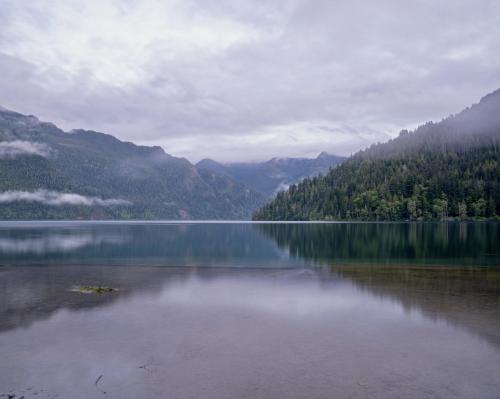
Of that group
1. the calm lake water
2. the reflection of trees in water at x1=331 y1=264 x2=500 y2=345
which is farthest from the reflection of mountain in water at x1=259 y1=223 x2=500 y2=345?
the calm lake water

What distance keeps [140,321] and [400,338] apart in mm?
14628

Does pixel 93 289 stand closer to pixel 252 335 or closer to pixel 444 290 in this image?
pixel 252 335

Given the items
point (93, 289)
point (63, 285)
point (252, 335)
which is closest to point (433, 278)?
point (252, 335)

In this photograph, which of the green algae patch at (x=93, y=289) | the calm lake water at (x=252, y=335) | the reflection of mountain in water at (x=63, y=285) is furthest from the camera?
the green algae patch at (x=93, y=289)

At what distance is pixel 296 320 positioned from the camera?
2583 cm

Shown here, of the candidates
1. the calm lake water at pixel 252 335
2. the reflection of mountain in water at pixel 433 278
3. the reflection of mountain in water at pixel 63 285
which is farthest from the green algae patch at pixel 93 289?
the reflection of mountain in water at pixel 433 278

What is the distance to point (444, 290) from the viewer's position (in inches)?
1385

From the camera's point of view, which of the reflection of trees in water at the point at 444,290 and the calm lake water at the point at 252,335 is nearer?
the calm lake water at the point at 252,335

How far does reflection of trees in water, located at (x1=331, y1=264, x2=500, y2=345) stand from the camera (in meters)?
25.5

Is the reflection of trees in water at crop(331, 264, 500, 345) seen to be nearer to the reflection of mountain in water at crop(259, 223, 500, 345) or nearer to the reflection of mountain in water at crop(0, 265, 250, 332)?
the reflection of mountain in water at crop(259, 223, 500, 345)

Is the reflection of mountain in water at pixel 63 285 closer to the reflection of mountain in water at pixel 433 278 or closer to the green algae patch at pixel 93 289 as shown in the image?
the green algae patch at pixel 93 289

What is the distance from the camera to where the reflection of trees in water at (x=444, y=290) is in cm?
2553

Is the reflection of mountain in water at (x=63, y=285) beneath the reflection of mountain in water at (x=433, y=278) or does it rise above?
beneath

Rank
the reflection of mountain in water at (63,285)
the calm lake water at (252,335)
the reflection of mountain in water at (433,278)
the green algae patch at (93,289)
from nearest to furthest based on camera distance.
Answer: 1. the calm lake water at (252,335)
2. the reflection of mountain in water at (433,278)
3. the reflection of mountain in water at (63,285)
4. the green algae patch at (93,289)
